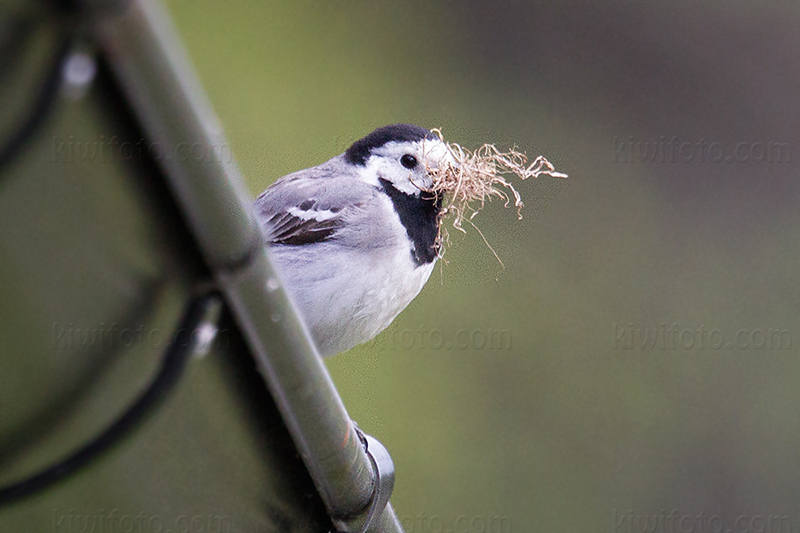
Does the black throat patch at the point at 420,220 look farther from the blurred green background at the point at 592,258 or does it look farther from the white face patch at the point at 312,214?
the blurred green background at the point at 592,258

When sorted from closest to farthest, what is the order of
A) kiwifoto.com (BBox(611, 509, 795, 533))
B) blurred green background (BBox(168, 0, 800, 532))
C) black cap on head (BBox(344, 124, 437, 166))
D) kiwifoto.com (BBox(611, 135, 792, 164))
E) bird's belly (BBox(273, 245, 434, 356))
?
1. bird's belly (BBox(273, 245, 434, 356))
2. black cap on head (BBox(344, 124, 437, 166))
3. blurred green background (BBox(168, 0, 800, 532))
4. kiwifoto.com (BBox(611, 509, 795, 533))
5. kiwifoto.com (BBox(611, 135, 792, 164))

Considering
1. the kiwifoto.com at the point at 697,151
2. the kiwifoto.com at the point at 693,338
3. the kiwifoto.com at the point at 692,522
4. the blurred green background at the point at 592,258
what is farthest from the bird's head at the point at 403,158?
the kiwifoto.com at the point at 692,522

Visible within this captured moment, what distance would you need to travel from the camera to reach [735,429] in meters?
4.79

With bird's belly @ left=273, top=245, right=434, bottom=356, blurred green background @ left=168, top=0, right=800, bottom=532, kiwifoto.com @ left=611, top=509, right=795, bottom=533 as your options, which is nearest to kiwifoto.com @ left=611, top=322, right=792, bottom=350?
blurred green background @ left=168, top=0, right=800, bottom=532

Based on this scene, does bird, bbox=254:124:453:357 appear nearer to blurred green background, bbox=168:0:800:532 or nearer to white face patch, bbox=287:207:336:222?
white face patch, bbox=287:207:336:222

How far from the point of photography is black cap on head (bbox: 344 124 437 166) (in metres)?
2.54

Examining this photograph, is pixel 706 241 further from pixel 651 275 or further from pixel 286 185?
pixel 286 185

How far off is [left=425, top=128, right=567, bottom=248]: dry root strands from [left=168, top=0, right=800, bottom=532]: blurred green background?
1744mm

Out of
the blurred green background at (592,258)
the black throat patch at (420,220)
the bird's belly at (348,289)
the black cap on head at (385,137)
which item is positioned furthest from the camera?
the blurred green background at (592,258)

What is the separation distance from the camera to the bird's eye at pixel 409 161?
98.7 inches

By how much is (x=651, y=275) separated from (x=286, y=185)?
263 cm

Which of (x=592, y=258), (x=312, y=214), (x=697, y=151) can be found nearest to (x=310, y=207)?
(x=312, y=214)

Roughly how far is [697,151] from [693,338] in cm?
91

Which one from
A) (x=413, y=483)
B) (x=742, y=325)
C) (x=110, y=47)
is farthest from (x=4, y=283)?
(x=742, y=325)
